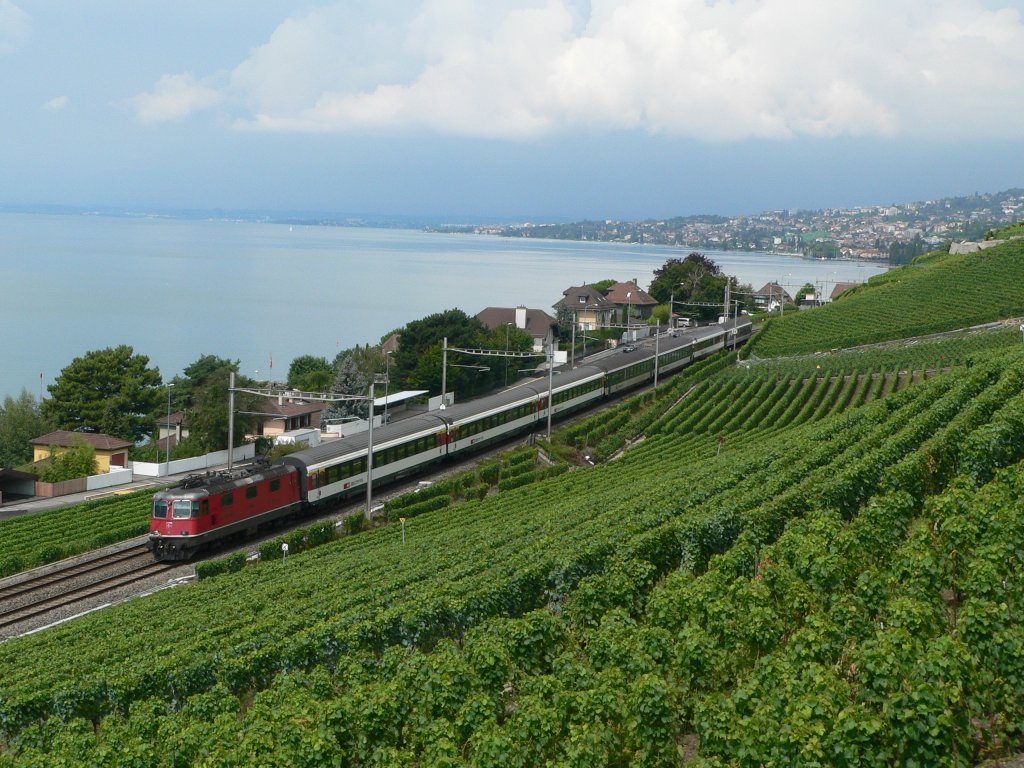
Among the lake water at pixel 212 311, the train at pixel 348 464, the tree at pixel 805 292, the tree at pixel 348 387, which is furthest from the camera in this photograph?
the tree at pixel 805 292

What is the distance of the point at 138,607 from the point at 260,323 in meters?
105

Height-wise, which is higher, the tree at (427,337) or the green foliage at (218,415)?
the tree at (427,337)

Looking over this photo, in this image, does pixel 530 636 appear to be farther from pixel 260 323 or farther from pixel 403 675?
pixel 260 323

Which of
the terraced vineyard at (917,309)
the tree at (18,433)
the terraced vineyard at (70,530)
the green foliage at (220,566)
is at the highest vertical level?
the terraced vineyard at (917,309)

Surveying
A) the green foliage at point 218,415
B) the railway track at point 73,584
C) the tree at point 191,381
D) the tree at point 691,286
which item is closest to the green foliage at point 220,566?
the railway track at point 73,584

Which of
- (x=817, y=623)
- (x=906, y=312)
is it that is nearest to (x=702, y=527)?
(x=817, y=623)

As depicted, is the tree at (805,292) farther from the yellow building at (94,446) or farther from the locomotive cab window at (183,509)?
the locomotive cab window at (183,509)

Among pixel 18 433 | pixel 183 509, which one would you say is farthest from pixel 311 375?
pixel 183 509

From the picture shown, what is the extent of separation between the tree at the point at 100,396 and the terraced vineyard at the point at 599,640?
33.4 meters

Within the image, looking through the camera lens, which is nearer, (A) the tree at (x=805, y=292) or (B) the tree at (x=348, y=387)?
(B) the tree at (x=348, y=387)

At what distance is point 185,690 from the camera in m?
15.8

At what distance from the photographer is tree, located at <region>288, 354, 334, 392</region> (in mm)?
64438

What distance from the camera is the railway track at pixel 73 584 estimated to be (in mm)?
24531

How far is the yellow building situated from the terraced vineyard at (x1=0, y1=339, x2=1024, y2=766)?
921 inches
